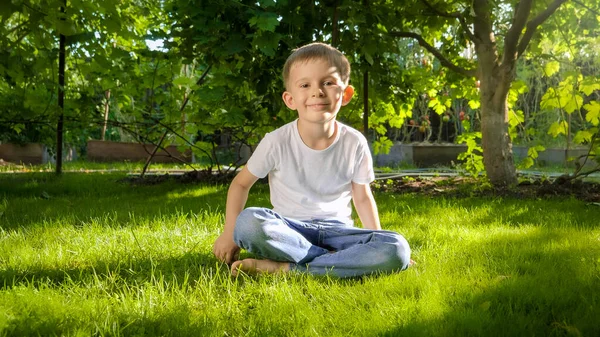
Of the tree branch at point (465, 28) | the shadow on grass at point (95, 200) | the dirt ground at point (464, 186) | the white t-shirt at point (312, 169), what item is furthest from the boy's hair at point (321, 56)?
the tree branch at point (465, 28)

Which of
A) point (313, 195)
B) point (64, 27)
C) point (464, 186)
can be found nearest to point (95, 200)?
point (64, 27)

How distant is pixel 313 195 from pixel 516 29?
10.7 ft

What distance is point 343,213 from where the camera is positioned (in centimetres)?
233

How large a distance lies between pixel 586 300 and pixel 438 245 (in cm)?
86

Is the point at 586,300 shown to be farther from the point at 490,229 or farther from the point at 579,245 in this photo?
the point at 490,229

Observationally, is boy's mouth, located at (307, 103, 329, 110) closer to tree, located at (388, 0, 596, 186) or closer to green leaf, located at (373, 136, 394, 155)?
tree, located at (388, 0, 596, 186)

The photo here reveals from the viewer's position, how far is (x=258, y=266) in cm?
211

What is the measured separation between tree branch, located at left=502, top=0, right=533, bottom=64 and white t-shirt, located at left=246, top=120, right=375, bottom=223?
3013 millimetres

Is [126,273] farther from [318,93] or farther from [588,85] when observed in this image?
[588,85]

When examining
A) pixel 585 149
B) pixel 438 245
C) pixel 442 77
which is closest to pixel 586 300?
pixel 438 245

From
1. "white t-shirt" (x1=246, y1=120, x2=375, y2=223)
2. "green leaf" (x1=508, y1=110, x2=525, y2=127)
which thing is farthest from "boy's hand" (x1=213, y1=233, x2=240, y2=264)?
"green leaf" (x1=508, y1=110, x2=525, y2=127)

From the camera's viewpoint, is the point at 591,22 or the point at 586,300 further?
the point at 591,22

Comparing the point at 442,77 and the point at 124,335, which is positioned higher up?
the point at 442,77

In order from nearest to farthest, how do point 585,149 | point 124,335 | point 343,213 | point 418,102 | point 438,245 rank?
1. point 124,335
2. point 343,213
3. point 438,245
4. point 585,149
5. point 418,102
